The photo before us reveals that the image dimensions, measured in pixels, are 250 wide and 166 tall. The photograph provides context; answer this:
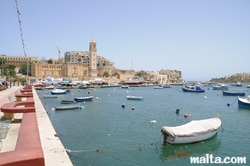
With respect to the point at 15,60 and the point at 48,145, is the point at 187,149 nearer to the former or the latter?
the point at 48,145

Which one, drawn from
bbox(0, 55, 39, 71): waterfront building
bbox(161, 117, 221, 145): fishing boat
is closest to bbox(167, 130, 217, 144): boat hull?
bbox(161, 117, 221, 145): fishing boat

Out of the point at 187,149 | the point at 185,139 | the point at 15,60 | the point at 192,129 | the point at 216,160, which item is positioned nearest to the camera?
the point at 216,160

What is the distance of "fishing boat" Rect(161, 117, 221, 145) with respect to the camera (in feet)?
41.0

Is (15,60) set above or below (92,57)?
below

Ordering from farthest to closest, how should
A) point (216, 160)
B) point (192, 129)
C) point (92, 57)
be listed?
1. point (92, 57)
2. point (192, 129)
3. point (216, 160)

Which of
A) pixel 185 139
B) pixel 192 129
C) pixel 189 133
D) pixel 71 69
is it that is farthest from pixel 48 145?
pixel 71 69

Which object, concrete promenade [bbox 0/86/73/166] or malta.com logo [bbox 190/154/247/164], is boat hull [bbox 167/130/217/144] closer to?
malta.com logo [bbox 190/154/247/164]

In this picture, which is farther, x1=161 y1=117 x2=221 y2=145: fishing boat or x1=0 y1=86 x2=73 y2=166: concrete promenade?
x1=161 y1=117 x2=221 y2=145: fishing boat

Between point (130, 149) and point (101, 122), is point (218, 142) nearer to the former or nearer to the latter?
point (130, 149)

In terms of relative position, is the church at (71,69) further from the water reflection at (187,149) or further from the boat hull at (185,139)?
the water reflection at (187,149)

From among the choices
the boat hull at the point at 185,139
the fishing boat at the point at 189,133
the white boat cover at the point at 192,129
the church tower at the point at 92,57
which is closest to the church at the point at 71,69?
the church tower at the point at 92,57

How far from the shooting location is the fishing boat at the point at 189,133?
1250 centimetres

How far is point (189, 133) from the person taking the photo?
12.8 metres

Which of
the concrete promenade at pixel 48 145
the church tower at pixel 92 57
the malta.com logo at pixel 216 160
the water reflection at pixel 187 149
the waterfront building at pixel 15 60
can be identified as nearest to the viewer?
the concrete promenade at pixel 48 145
